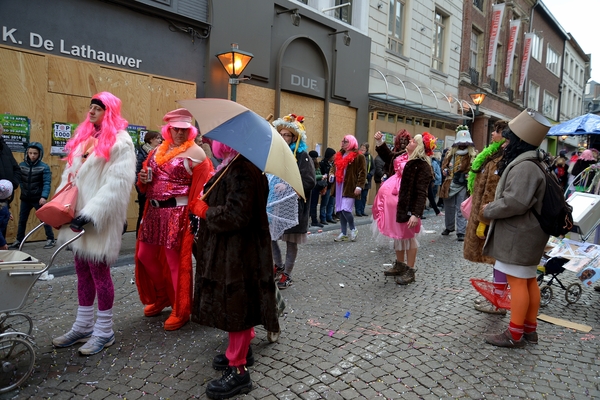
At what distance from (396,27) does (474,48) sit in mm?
8438

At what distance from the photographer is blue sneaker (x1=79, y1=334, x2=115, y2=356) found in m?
3.25

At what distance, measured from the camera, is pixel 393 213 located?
535cm

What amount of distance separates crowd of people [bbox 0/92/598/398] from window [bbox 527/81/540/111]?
3022 centimetres

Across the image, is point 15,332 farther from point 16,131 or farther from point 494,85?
point 494,85

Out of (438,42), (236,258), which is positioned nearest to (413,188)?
(236,258)

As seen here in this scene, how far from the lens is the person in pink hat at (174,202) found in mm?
3691

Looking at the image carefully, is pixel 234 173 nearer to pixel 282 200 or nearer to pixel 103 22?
pixel 282 200

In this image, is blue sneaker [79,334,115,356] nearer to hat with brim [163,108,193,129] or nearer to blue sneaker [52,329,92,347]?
blue sneaker [52,329,92,347]

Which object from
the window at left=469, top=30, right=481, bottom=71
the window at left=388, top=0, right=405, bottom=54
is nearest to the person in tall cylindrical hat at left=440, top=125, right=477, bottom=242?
the window at left=388, top=0, right=405, bottom=54

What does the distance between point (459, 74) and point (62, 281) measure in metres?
20.2

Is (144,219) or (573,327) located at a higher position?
(144,219)

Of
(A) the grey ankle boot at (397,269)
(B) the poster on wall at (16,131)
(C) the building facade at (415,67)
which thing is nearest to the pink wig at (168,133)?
(A) the grey ankle boot at (397,269)

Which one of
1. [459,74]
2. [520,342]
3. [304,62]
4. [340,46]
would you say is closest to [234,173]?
[520,342]

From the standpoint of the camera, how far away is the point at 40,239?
7.29 m
